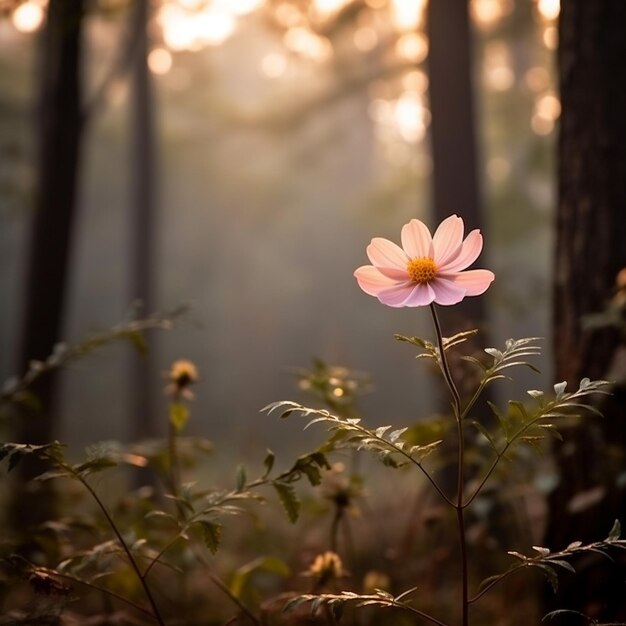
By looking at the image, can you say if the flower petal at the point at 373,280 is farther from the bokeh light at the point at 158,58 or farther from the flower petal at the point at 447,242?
the bokeh light at the point at 158,58

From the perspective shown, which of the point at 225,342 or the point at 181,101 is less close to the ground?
the point at 181,101

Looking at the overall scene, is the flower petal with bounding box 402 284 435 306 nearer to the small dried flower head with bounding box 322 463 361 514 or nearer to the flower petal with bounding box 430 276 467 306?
the flower petal with bounding box 430 276 467 306

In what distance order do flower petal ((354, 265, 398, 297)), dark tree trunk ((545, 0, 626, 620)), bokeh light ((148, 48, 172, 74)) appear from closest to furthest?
flower petal ((354, 265, 398, 297)) → dark tree trunk ((545, 0, 626, 620)) → bokeh light ((148, 48, 172, 74))

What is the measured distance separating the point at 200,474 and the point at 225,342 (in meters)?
9.60

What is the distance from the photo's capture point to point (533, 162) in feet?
31.7

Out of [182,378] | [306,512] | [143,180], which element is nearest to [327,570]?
[182,378]

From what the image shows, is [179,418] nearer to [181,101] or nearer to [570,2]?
[570,2]

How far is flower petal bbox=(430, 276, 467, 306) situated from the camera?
1.32 meters

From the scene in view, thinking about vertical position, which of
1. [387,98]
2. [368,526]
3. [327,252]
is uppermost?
[387,98]

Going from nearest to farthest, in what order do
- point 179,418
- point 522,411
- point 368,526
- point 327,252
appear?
point 522,411
point 179,418
point 368,526
point 327,252

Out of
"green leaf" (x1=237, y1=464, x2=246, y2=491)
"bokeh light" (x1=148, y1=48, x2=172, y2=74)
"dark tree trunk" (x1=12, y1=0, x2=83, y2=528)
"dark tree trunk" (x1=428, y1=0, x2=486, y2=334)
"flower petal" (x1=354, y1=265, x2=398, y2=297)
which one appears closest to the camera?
"flower petal" (x1=354, y1=265, x2=398, y2=297)

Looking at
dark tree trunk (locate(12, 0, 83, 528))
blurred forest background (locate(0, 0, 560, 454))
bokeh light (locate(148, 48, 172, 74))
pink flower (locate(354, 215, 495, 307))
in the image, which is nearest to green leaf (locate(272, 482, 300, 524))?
pink flower (locate(354, 215, 495, 307))

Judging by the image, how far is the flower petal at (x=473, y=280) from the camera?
52.7 inches

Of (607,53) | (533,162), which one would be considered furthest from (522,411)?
(533,162)
